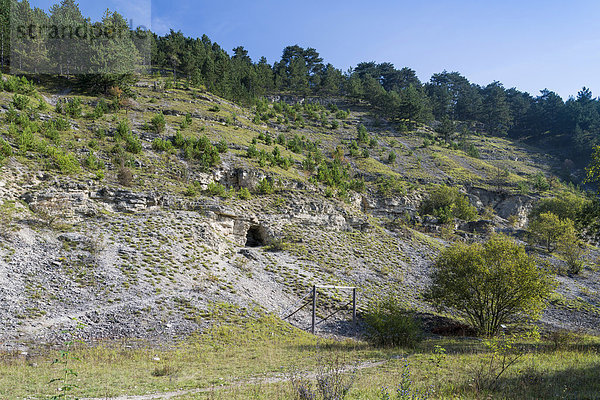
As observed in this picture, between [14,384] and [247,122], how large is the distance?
53.9 meters

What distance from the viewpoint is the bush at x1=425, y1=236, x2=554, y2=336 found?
1645 cm

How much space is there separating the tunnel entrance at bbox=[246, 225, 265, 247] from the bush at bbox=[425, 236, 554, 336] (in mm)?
16250

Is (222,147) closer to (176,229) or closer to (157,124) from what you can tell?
(157,124)

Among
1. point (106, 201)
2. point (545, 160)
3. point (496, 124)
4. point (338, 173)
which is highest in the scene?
point (496, 124)

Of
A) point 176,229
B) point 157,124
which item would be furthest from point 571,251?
point 157,124

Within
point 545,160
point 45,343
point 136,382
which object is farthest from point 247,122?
point 545,160

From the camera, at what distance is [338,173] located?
45.2 meters

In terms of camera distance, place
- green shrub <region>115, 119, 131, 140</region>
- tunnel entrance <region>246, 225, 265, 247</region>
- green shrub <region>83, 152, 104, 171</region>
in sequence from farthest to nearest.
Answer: green shrub <region>115, 119, 131, 140</region>
tunnel entrance <region>246, 225, 265, 247</region>
green shrub <region>83, 152, 104, 171</region>

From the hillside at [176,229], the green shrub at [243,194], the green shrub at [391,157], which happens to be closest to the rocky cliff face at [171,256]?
the hillside at [176,229]

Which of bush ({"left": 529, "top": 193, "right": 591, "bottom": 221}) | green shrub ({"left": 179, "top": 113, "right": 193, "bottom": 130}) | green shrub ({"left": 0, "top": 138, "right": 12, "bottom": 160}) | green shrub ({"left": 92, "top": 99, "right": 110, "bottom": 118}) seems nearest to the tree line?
green shrub ({"left": 92, "top": 99, "right": 110, "bottom": 118})

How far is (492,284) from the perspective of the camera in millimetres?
16938

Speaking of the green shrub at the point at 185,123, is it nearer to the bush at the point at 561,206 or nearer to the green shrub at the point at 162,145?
the green shrub at the point at 162,145

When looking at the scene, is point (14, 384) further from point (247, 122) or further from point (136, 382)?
point (247, 122)

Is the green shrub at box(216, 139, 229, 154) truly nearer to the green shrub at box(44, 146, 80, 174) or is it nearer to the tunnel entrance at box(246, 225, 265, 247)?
the tunnel entrance at box(246, 225, 265, 247)
